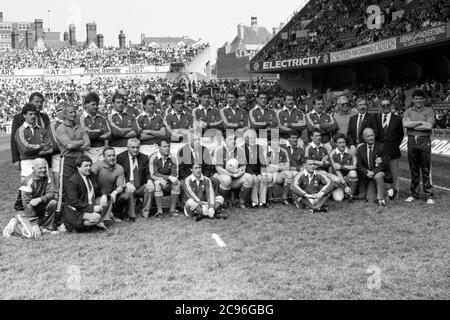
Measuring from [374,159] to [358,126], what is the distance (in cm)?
71

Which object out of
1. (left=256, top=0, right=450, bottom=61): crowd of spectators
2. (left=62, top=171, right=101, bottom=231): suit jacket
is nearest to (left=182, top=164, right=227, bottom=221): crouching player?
(left=62, top=171, right=101, bottom=231): suit jacket

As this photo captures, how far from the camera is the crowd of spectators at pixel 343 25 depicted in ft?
81.5

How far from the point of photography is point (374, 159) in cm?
928

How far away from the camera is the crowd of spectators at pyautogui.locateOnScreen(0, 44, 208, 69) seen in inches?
2427

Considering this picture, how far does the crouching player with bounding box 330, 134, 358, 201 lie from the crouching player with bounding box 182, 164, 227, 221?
2.28m

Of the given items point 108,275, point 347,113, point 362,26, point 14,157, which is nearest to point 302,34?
point 362,26

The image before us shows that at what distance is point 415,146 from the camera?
30.6 feet

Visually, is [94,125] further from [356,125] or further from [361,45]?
[361,45]

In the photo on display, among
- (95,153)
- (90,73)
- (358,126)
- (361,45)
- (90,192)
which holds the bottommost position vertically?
(90,192)

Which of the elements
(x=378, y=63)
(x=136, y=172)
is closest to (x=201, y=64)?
(x=378, y=63)

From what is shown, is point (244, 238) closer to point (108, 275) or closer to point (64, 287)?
point (108, 275)

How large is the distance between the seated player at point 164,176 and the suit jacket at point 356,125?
3.29m

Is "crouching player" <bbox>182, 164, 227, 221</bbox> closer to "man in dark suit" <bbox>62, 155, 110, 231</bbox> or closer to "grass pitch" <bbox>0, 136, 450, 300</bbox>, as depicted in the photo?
"grass pitch" <bbox>0, 136, 450, 300</bbox>

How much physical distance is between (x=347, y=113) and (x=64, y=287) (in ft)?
21.8
